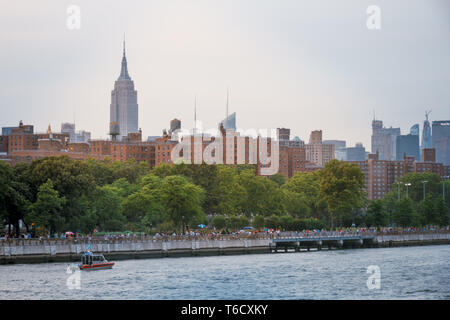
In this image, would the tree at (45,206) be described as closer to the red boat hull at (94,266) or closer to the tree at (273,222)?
the red boat hull at (94,266)

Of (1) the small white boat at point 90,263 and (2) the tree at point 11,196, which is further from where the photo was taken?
(2) the tree at point 11,196

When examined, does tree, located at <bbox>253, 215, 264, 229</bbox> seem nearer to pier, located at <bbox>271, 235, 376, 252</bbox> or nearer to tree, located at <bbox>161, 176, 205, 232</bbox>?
pier, located at <bbox>271, 235, 376, 252</bbox>

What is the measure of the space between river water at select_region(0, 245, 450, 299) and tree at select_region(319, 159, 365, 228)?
4939 cm

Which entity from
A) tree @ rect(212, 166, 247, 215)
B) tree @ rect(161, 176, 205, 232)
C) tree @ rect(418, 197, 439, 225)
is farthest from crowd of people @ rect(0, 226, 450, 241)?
tree @ rect(418, 197, 439, 225)

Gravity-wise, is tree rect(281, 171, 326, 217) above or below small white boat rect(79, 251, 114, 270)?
above

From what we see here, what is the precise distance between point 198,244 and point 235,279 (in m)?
28.1

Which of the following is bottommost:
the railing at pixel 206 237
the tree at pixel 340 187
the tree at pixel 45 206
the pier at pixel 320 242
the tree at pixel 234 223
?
the pier at pixel 320 242

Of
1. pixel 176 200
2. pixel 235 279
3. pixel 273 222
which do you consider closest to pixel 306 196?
pixel 273 222

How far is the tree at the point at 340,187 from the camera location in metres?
155

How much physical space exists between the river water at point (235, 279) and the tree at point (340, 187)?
49.4m

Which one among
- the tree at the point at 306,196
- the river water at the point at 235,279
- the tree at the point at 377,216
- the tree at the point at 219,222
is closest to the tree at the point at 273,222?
the tree at the point at 219,222

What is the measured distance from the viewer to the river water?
68.7 m
